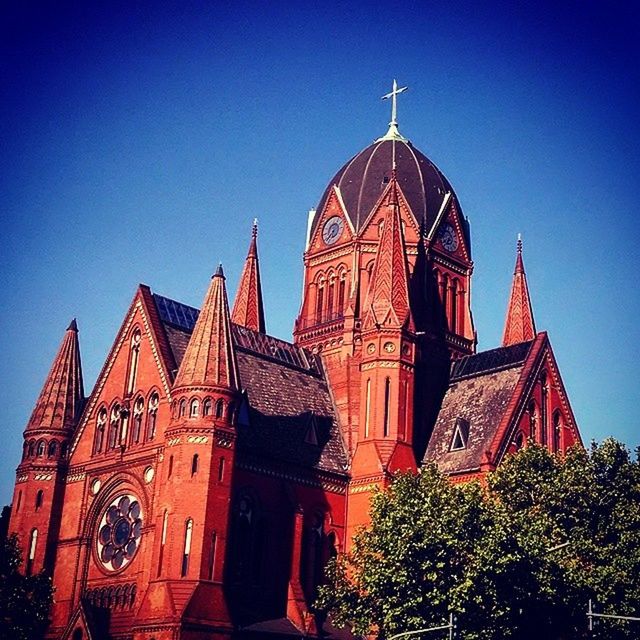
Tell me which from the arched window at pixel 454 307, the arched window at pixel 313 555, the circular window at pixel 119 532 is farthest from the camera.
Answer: the arched window at pixel 454 307

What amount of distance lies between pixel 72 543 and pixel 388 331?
73.3ft

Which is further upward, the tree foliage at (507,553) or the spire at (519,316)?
the spire at (519,316)

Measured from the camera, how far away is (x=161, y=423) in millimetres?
64500

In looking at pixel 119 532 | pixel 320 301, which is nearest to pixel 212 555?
pixel 119 532

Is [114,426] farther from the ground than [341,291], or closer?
closer

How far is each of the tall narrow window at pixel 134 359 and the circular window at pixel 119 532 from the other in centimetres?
662

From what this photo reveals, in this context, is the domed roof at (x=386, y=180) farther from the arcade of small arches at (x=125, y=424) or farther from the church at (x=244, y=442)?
the arcade of small arches at (x=125, y=424)

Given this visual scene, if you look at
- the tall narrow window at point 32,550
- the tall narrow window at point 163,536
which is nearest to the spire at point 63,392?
the tall narrow window at point 32,550

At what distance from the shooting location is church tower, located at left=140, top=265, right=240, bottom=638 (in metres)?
57.4

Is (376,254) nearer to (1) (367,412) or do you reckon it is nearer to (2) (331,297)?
(2) (331,297)

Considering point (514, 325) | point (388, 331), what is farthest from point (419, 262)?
point (388, 331)

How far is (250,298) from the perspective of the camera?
285 feet

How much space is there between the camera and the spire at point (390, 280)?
7081 cm

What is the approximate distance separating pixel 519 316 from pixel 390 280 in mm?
16452
